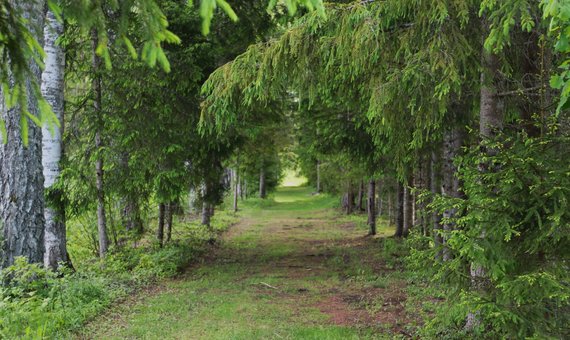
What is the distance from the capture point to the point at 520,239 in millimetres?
4273

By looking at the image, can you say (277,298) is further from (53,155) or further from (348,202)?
(348,202)

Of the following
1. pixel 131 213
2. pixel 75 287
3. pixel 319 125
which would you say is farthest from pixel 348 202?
pixel 75 287

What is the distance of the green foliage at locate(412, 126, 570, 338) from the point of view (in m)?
A: 3.83

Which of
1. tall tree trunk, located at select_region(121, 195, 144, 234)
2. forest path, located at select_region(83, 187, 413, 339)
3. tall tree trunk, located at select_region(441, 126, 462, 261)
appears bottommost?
forest path, located at select_region(83, 187, 413, 339)

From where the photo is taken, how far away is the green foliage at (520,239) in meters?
3.83

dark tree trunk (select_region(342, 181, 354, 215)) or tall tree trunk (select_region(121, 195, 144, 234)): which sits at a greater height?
tall tree trunk (select_region(121, 195, 144, 234))

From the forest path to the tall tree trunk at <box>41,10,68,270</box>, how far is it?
198 cm

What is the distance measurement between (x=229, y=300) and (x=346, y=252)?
20.9 ft

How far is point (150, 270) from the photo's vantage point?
9.77 m

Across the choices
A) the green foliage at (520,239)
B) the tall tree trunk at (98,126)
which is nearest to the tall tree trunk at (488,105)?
the green foliage at (520,239)

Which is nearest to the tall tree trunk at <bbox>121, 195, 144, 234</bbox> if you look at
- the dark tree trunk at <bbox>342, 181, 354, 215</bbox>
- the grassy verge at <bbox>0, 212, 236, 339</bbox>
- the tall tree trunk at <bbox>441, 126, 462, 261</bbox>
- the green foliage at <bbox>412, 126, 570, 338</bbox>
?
the grassy verge at <bbox>0, 212, 236, 339</bbox>

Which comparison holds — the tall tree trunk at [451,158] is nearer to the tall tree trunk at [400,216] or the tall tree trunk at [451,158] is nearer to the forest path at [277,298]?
the forest path at [277,298]

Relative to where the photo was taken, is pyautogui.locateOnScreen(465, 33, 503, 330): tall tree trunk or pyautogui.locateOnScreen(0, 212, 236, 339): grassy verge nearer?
pyautogui.locateOnScreen(465, 33, 503, 330): tall tree trunk

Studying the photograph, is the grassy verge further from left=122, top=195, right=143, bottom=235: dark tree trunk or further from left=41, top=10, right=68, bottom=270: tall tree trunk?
left=122, top=195, right=143, bottom=235: dark tree trunk
